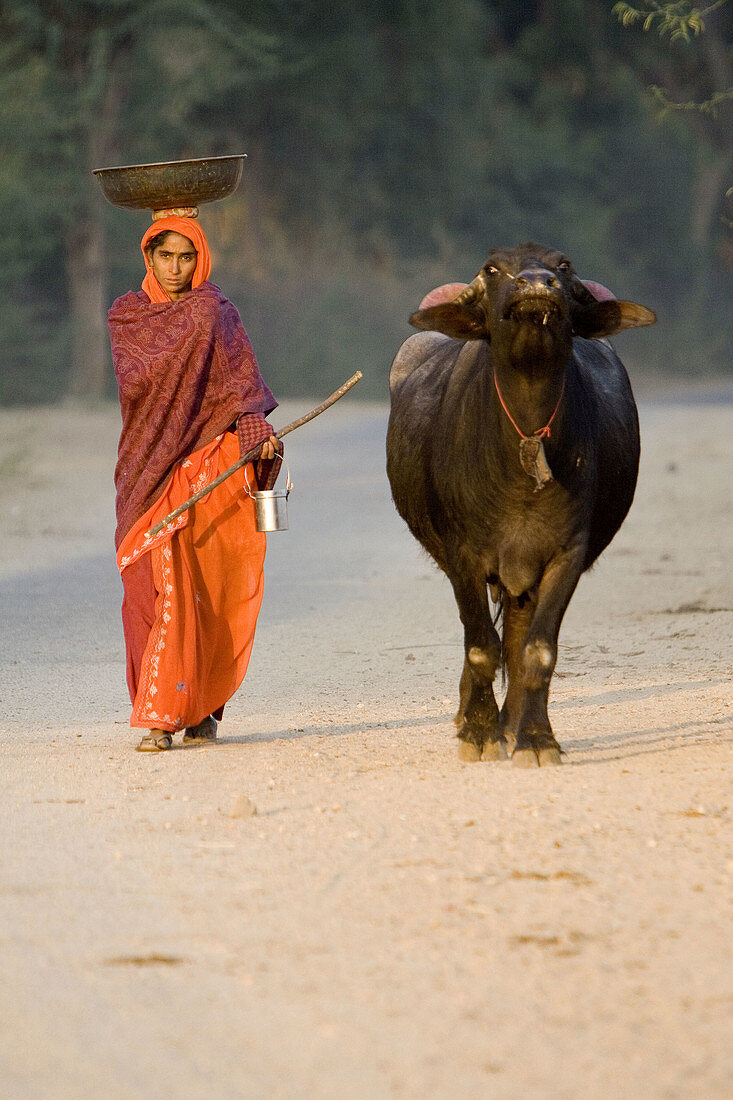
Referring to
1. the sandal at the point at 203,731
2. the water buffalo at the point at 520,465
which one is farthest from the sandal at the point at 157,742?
the water buffalo at the point at 520,465

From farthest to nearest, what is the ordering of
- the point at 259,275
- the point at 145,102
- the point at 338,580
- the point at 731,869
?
the point at 259,275, the point at 145,102, the point at 338,580, the point at 731,869

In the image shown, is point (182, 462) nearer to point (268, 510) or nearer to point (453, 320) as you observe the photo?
point (268, 510)

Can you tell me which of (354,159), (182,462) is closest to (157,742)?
(182,462)

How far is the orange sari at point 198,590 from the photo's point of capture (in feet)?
20.2

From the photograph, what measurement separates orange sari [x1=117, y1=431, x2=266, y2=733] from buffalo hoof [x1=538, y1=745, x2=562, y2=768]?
53.2 inches

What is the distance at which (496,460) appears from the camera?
5.58m

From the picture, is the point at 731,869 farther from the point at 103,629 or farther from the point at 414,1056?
the point at 103,629

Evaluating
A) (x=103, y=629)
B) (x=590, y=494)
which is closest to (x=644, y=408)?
(x=103, y=629)

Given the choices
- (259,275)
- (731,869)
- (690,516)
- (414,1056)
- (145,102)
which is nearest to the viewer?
(414,1056)

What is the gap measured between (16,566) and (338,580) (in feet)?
8.10

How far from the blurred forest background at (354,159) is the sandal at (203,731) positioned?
1451 centimetres

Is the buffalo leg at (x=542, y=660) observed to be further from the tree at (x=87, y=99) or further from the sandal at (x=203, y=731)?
the tree at (x=87, y=99)

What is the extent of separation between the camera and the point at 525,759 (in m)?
5.48

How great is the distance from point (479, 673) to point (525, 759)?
1.52ft
